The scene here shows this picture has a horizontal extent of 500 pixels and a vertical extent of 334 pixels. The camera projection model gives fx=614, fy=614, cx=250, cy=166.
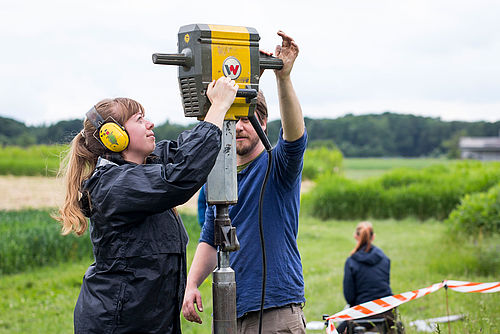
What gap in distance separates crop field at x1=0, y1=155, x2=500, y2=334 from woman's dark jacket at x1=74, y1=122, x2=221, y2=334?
7.62 ft

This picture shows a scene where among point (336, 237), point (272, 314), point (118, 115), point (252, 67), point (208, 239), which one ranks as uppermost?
point (252, 67)

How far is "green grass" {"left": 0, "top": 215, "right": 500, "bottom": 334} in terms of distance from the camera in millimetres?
6664

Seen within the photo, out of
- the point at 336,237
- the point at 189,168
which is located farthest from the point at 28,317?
the point at 336,237

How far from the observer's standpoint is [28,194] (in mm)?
32188

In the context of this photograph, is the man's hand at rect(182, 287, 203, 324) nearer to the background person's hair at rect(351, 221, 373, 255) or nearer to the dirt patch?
the background person's hair at rect(351, 221, 373, 255)

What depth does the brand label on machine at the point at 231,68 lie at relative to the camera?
230 centimetres

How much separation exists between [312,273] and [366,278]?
4655 millimetres

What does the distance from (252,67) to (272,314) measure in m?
1.10

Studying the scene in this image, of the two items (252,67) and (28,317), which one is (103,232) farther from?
(28,317)

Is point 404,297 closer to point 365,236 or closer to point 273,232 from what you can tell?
point 273,232

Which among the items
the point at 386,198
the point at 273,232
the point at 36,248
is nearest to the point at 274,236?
the point at 273,232

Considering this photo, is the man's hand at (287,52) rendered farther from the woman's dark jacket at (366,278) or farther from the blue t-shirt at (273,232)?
the woman's dark jacket at (366,278)

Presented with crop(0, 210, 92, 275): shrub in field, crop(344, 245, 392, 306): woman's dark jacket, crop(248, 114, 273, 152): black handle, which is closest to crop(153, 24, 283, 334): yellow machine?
crop(248, 114, 273, 152): black handle

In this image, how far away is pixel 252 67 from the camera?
2377 mm
